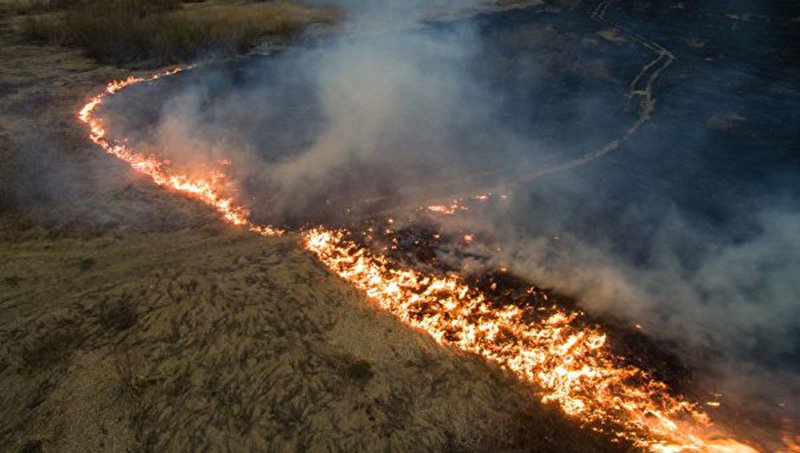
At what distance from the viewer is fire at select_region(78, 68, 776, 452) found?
2.53m

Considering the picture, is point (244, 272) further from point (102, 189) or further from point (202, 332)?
point (102, 189)

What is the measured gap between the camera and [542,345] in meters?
2.98

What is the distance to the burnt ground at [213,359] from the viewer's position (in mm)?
2393

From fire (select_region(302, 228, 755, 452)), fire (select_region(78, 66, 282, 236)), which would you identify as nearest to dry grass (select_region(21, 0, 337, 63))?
fire (select_region(78, 66, 282, 236))

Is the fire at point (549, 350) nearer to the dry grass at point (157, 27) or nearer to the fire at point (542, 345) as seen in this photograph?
the fire at point (542, 345)

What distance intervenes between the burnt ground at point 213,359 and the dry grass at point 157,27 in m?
4.83

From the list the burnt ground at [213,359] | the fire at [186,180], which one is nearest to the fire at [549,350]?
the burnt ground at [213,359]

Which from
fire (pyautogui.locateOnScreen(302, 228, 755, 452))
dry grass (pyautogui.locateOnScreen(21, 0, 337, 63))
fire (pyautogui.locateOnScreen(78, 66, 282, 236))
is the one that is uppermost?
dry grass (pyautogui.locateOnScreen(21, 0, 337, 63))

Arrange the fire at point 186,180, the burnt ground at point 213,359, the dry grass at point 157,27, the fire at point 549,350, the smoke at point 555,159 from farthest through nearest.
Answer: the dry grass at point 157,27, the fire at point 186,180, the smoke at point 555,159, the fire at point 549,350, the burnt ground at point 213,359

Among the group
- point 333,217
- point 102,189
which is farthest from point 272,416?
point 102,189

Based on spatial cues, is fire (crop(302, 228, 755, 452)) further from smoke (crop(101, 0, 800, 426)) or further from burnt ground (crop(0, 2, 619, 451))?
smoke (crop(101, 0, 800, 426))

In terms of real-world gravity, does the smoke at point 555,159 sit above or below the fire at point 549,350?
above

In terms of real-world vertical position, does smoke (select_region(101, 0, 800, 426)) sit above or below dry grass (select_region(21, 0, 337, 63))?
below

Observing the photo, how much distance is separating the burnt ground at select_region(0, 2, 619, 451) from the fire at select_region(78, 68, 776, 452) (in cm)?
13
